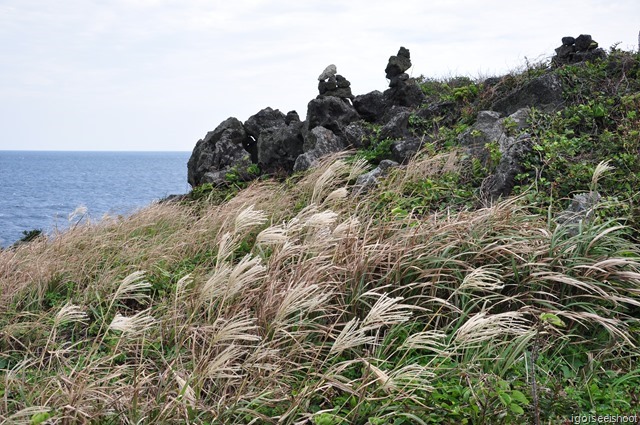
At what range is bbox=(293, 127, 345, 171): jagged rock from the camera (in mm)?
9508

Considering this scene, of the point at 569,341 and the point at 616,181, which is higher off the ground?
the point at 616,181

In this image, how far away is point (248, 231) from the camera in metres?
6.34

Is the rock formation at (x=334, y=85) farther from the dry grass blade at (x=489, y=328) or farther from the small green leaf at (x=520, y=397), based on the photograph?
the small green leaf at (x=520, y=397)

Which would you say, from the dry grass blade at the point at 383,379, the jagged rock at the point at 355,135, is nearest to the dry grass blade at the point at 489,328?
the dry grass blade at the point at 383,379

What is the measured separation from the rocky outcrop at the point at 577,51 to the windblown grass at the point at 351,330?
4740 mm

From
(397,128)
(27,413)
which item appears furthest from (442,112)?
(27,413)

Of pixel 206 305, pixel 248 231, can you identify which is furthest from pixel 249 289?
pixel 248 231

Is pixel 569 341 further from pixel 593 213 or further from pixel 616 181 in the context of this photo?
pixel 616 181

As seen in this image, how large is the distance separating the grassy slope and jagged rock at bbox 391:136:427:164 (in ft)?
3.22

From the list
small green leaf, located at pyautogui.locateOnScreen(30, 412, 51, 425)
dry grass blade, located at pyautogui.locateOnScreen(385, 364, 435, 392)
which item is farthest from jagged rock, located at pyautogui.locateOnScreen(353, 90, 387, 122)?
small green leaf, located at pyautogui.locateOnScreen(30, 412, 51, 425)

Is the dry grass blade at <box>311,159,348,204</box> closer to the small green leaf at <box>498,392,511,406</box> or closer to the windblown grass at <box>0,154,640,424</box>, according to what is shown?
the windblown grass at <box>0,154,640,424</box>

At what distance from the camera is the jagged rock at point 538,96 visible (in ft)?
26.6

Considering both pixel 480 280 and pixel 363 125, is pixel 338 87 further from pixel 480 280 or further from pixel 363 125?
pixel 480 280

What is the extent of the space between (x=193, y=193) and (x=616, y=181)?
6.92m
